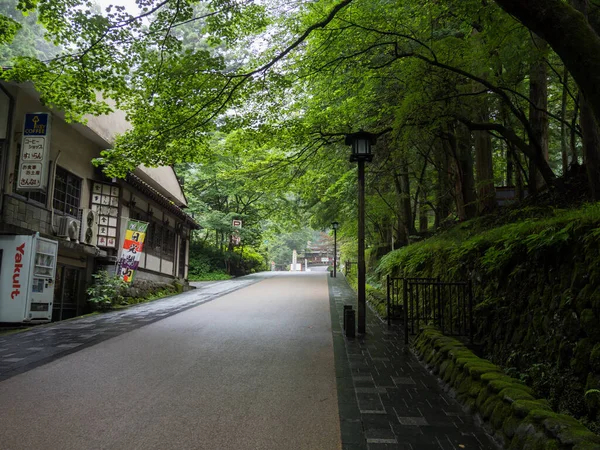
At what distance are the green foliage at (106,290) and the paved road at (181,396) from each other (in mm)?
4810

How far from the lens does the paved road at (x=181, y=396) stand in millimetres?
3650

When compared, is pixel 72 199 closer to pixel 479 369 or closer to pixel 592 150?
pixel 479 369

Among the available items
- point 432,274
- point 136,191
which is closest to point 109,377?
point 432,274

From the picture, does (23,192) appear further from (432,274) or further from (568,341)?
(568,341)

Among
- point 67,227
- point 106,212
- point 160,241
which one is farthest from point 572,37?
point 160,241

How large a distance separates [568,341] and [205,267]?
26403 millimetres

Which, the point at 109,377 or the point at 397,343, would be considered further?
the point at 397,343

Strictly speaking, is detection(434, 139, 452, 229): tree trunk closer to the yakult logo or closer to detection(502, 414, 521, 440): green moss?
detection(502, 414, 521, 440): green moss

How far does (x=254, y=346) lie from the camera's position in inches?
290

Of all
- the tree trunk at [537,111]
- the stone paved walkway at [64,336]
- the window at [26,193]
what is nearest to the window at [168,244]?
the stone paved walkway at [64,336]

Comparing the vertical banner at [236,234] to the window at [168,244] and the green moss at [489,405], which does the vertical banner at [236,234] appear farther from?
the green moss at [489,405]

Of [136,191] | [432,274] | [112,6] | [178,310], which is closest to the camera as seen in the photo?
[112,6]

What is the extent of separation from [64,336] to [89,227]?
5.80m

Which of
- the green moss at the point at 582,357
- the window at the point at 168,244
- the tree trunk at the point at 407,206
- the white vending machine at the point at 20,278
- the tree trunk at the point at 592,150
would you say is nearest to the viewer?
the green moss at the point at 582,357
